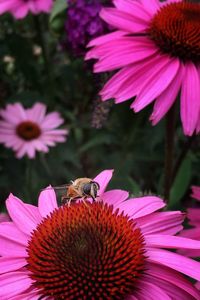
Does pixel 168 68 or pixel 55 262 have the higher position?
pixel 168 68

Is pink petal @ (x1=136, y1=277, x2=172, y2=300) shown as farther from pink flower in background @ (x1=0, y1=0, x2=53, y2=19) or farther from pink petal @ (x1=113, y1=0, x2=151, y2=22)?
pink flower in background @ (x1=0, y1=0, x2=53, y2=19)

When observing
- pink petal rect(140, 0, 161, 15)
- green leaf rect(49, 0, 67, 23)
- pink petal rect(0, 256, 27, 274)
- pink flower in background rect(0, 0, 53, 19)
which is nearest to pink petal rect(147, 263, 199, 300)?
pink petal rect(0, 256, 27, 274)

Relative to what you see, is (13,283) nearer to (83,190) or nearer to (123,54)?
(83,190)

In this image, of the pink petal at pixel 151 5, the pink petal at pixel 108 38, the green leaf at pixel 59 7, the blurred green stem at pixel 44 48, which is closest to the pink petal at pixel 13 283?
the pink petal at pixel 108 38

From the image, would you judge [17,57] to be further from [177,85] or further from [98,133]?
[177,85]

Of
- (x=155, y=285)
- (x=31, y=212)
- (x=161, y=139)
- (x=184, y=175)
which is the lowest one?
(x=155, y=285)

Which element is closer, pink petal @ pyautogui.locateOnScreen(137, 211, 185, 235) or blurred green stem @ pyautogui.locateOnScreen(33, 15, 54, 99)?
pink petal @ pyautogui.locateOnScreen(137, 211, 185, 235)

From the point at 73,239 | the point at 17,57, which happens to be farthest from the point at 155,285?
→ the point at 17,57
